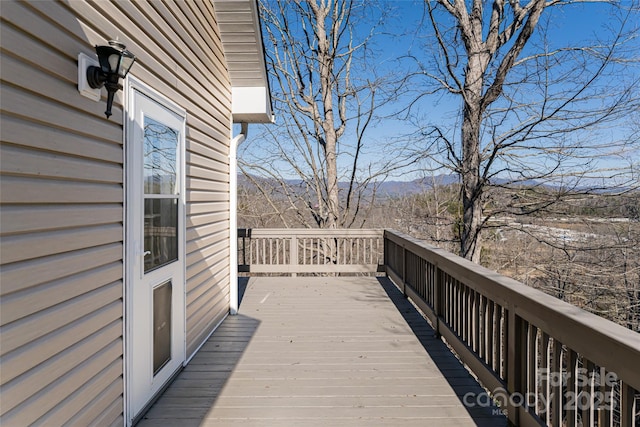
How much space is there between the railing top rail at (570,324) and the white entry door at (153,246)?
7.21 ft

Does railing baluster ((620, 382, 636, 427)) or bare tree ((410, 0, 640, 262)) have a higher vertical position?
bare tree ((410, 0, 640, 262))

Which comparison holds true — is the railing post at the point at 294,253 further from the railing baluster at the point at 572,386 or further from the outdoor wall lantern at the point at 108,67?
the railing baluster at the point at 572,386

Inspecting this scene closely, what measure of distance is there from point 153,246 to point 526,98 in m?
6.05

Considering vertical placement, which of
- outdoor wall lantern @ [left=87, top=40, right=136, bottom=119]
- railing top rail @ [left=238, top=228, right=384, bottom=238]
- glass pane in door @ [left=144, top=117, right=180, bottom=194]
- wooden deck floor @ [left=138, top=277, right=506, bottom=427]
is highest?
outdoor wall lantern @ [left=87, top=40, right=136, bottom=119]

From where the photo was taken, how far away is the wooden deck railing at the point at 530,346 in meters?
1.53

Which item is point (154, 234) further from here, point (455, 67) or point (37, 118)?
point (455, 67)

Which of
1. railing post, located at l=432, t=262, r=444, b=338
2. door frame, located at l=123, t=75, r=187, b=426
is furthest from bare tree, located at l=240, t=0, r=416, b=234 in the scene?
door frame, located at l=123, t=75, r=187, b=426

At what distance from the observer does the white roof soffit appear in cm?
415

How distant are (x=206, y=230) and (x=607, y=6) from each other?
Answer: 7.02 m

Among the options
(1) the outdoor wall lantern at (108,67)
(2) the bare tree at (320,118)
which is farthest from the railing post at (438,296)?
(2) the bare tree at (320,118)

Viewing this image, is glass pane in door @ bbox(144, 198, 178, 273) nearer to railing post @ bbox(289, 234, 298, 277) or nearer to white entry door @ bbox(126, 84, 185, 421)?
white entry door @ bbox(126, 84, 185, 421)

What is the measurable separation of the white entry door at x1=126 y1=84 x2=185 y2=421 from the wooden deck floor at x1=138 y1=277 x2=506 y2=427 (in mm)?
268

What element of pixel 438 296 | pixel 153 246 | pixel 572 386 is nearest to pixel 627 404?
pixel 572 386

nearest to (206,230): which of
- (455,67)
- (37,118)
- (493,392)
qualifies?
(37,118)
